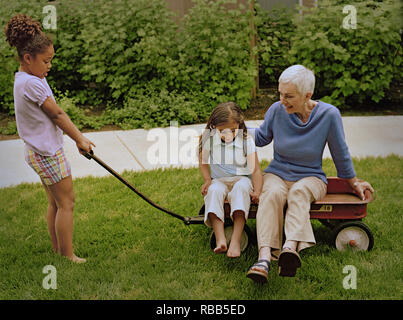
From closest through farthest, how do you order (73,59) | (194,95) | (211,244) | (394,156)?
(211,244) < (394,156) < (194,95) < (73,59)

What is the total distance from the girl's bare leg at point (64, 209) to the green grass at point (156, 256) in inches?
6.6

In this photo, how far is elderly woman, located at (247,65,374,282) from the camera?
3.21 meters

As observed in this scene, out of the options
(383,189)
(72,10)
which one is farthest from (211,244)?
(72,10)

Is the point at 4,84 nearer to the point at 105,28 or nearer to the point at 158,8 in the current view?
the point at 105,28

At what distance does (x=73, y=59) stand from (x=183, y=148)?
2.67 metres

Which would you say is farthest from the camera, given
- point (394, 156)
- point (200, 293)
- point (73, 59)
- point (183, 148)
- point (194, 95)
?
point (73, 59)

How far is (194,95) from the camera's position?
682cm

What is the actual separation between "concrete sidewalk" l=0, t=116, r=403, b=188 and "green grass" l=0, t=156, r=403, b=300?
1.63ft

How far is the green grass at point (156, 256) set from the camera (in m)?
3.16

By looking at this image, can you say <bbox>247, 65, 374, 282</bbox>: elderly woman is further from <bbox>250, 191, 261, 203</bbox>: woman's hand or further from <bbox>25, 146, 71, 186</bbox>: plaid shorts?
<bbox>25, 146, 71, 186</bbox>: plaid shorts

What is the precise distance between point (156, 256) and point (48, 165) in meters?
0.97

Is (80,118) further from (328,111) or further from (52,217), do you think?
(328,111)

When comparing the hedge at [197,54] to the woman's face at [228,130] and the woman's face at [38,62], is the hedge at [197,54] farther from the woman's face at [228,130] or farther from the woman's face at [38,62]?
the woman's face at [38,62]

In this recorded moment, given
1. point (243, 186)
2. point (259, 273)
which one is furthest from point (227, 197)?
point (259, 273)
